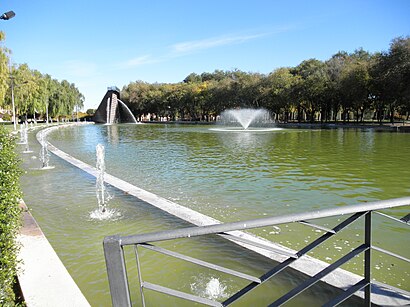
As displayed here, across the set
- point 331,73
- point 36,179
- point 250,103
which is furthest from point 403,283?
point 250,103

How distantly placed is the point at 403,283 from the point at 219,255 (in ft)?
6.68

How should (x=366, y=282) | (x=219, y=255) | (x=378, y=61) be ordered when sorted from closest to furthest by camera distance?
(x=366, y=282), (x=219, y=255), (x=378, y=61)

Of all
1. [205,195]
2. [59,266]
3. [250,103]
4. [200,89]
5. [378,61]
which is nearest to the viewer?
[59,266]

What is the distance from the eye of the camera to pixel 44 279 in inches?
125

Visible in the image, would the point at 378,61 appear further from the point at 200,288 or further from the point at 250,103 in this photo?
the point at 200,288

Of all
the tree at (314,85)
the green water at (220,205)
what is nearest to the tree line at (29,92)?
the green water at (220,205)

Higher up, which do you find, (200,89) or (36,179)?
(200,89)

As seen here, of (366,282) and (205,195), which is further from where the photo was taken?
(205,195)

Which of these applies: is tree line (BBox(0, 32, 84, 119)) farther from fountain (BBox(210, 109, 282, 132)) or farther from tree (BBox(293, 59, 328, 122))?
tree (BBox(293, 59, 328, 122))

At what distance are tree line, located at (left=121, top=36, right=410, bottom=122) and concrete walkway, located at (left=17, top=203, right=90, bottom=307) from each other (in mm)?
39261

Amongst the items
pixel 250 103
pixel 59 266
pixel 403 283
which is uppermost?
pixel 250 103

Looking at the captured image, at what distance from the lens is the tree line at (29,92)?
31.1 m

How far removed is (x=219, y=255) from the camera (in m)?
4.32

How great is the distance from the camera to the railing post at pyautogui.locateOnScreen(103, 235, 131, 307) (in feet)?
5.10
